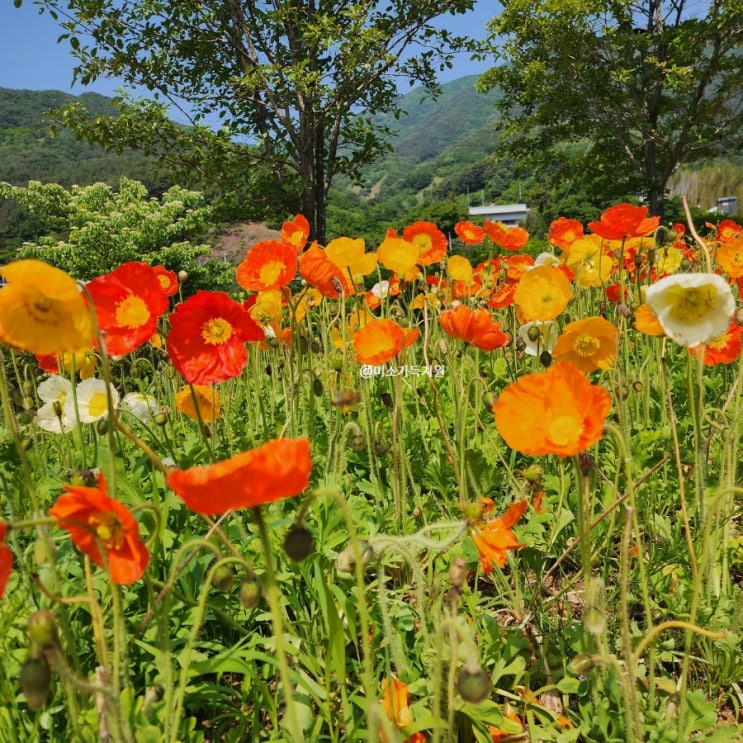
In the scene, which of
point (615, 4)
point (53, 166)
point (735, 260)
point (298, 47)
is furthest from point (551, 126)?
point (53, 166)

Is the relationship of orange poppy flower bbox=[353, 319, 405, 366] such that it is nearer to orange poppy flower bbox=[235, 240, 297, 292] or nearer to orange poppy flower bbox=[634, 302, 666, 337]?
orange poppy flower bbox=[235, 240, 297, 292]

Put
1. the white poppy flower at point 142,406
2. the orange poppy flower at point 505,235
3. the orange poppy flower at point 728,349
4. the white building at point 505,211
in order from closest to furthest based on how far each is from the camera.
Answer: the orange poppy flower at point 728,349 < the white poppy flower at point 142,406 < the orange poppy flower at point 505,235 < the white building at point 505,211

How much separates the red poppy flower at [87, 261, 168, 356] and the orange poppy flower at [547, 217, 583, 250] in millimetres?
1682

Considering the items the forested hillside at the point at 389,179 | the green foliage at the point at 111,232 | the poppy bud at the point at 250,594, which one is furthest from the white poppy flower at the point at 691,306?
the green foliage at the point at 111,232

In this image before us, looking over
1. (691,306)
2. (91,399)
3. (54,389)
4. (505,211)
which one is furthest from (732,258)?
(505,211)

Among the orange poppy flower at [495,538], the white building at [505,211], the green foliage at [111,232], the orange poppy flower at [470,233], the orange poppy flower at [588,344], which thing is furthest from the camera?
the white building at [505,211]

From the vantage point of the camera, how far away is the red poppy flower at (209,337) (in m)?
1.28

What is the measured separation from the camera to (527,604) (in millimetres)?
1376

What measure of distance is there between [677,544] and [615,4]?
14.3 metres

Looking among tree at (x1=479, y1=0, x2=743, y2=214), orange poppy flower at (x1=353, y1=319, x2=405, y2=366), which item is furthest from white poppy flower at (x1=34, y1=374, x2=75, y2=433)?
tree at (x1=479, y1=0, x2=743, y2=214)

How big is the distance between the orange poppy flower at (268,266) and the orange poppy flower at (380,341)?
0.23m

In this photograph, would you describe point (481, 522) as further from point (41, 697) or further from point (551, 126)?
point (551, 126)

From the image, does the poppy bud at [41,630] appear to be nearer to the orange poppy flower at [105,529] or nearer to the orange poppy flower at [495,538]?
the orange poppy flower at [105,529]

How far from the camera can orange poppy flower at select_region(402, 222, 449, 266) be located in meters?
2.41
